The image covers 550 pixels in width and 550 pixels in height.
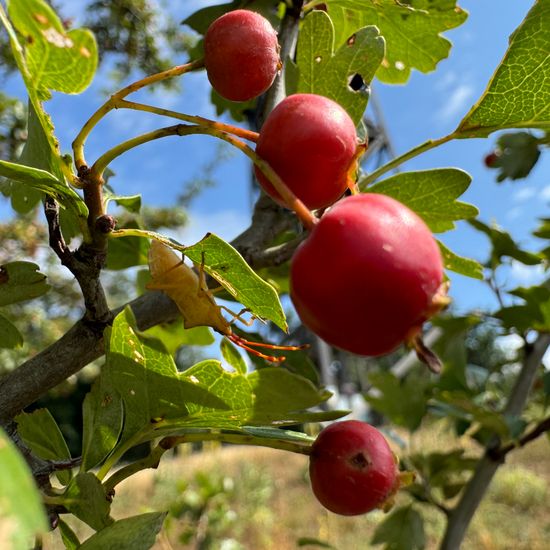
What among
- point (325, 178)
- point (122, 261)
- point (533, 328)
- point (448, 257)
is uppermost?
point (325, 178)

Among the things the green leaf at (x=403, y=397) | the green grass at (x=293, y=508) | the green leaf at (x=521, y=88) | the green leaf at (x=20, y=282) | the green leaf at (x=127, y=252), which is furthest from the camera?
the green grass at (x=293, y=508)

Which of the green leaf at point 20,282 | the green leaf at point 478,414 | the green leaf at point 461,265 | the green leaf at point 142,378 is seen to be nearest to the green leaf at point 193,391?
the green leaf at point 142,378

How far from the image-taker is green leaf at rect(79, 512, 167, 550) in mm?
477

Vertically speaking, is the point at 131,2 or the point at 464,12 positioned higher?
the point at 464,12

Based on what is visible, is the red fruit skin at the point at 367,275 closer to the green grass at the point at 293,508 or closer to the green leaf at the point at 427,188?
the green leaf at the point at 427,188

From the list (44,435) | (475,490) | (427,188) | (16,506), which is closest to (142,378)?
(44,435)

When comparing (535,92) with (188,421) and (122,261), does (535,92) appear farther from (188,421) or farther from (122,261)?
(122,261)

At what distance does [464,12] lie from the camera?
2.86 feet

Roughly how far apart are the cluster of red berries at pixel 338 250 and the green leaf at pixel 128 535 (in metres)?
0.18

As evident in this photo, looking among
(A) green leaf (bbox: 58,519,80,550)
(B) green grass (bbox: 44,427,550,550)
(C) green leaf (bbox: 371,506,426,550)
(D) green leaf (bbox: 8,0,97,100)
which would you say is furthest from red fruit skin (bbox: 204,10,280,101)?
(B) green grass (bbox: 44,427,550,550)

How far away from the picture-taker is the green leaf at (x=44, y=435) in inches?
25.8

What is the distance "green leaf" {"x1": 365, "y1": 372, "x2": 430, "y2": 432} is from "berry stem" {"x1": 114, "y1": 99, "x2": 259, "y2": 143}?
41.0 inches

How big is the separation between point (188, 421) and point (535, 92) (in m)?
0.48

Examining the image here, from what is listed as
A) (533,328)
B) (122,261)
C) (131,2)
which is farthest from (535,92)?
(131,2)
